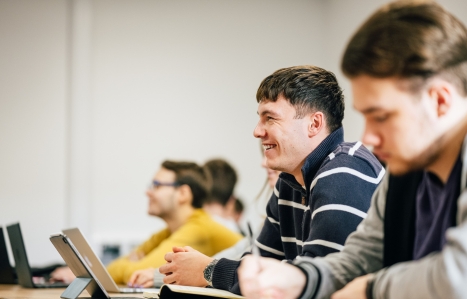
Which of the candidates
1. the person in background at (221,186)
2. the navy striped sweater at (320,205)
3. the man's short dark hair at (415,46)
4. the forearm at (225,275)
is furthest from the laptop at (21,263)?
the person in background at (221,186)

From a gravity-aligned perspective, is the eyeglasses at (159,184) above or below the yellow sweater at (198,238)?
above

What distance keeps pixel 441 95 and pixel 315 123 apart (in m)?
0.94

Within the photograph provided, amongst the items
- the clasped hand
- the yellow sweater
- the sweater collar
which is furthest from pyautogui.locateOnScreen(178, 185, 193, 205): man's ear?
the clasped hand

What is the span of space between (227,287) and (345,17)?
145 inches

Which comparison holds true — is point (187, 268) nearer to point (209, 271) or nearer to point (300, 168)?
point (209, 271)

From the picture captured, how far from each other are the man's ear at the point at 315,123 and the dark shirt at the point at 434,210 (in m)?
0.79

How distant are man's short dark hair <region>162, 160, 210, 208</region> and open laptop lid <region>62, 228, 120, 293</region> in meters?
1.45

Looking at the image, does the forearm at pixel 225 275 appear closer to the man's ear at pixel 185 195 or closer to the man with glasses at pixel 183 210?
the man with glasses at pixel 183 210

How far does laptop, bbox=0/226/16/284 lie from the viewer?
8.93ft

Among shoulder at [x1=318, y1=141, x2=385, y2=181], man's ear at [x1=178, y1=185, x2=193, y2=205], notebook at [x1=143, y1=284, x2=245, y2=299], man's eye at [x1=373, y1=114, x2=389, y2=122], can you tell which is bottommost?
man's ear at [x1=178, y1=185, x2=193, y2=205]

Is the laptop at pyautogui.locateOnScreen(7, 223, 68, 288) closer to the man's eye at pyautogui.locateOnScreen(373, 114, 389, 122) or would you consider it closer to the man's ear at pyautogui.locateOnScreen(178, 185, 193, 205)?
the man's ear at pyautogui.locateOnScreen(178, 185, 193, 205)

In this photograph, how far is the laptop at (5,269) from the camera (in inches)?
107

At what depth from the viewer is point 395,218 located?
121cm

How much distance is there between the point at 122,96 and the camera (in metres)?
5.06
